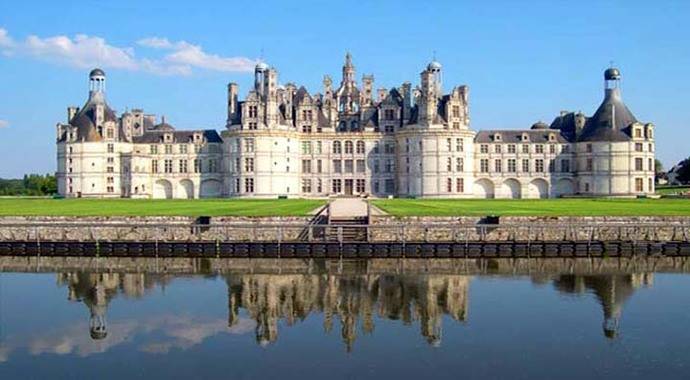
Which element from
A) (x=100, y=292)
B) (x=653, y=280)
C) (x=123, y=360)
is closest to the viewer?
(x=123, y=360)

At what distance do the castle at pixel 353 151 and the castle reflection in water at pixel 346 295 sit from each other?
47.0 metres

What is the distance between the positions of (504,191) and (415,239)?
1775 inches

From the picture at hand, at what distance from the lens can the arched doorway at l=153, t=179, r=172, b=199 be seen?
83250mm

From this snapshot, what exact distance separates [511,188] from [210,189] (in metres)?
32.5

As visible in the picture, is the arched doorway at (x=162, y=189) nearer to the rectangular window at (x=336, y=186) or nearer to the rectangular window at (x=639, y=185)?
the rectangular window at (x=336, y=186)

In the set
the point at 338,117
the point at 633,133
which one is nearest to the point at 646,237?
the point at 633,133

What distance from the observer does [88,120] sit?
82812 millimetres

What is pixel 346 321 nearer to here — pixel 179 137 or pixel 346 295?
pixel 346 295

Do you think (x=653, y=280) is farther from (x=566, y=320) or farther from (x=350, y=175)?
(x=350, y=175)

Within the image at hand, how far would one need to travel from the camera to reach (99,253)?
1496 inches

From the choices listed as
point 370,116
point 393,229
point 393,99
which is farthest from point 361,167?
point 393,229

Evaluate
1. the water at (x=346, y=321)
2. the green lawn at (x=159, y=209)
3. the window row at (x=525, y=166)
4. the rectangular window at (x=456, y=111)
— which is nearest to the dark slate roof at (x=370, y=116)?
the rectangular window at (x=456, y=111)

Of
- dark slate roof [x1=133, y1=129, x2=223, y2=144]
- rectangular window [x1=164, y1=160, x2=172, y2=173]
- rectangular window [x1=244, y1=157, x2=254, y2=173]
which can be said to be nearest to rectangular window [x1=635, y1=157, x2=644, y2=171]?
rectangular window [x1=244, y1=157, x2=254, y2=173]

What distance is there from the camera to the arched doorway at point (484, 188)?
81312mm
